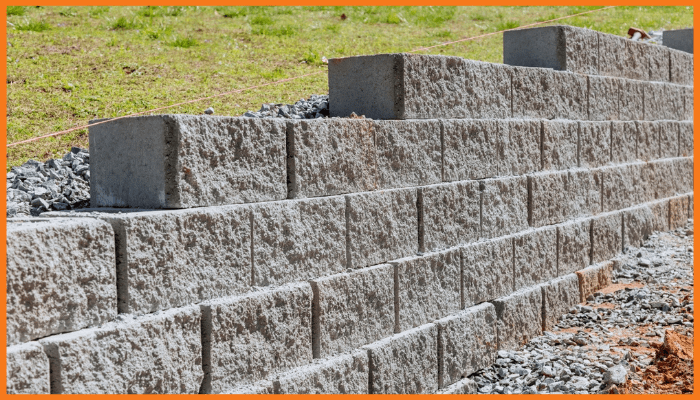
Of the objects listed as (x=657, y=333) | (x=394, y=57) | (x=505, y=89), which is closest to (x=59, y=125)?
(x=394, y=57)

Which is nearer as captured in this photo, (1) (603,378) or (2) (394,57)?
(2) (394,57)

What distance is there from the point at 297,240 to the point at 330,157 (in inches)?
22.1

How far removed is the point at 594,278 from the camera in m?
7.06

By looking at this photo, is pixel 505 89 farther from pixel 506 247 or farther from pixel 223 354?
pixel 223 354

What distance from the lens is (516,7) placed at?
18609mm

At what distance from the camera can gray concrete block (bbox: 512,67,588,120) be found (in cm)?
608

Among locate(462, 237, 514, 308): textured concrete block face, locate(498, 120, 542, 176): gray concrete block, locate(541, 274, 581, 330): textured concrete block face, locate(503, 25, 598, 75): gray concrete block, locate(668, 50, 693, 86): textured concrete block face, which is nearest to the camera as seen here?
locate(462, 237, 514, 308): textured concrete block face

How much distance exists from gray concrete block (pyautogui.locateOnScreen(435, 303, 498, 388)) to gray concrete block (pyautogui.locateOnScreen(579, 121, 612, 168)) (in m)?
2.37

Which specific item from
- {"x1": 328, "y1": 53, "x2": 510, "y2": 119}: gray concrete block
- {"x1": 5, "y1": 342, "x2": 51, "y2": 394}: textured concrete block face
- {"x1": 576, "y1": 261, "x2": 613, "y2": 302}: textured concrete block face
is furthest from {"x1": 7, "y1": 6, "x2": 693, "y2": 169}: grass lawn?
{"x1": 576, "y1": 261, "x2": 613, "y2": 302}: textured concrete block face

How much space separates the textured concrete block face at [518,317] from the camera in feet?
18.4

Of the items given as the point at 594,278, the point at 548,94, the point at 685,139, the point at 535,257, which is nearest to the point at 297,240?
the point at 535,257

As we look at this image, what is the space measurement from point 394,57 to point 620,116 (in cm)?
418

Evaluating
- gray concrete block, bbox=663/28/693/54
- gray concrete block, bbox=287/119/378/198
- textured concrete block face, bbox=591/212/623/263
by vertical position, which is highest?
gray concrete block, bbox=663/28/693/54

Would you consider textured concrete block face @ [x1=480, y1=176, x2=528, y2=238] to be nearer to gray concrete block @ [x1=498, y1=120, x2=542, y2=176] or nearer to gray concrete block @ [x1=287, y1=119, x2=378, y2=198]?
gray concrete block @ [x1=498, y1=120, x2=542, y2=176]
